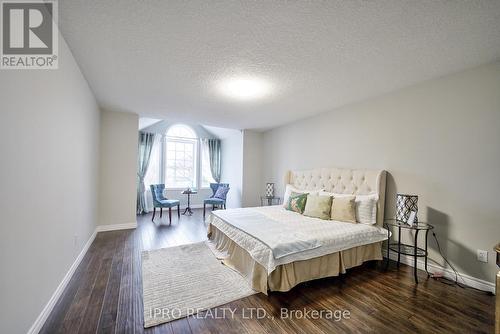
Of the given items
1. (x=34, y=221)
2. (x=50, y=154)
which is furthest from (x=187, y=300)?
(x=50, y=154)

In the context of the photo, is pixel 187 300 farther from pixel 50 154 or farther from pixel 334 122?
pixel 334 122

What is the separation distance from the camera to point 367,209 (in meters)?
2.81

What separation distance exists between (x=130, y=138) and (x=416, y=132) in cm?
515

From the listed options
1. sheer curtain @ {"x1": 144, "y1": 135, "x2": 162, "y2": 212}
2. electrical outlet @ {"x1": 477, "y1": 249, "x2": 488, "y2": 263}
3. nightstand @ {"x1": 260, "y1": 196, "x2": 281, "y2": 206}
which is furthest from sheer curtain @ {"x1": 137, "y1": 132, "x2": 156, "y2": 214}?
electrical outlet @ {"x1": 477, "y1": 249, "x2": 488, "y2": 263}

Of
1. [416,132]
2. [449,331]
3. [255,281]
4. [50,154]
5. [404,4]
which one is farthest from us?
[416,132]

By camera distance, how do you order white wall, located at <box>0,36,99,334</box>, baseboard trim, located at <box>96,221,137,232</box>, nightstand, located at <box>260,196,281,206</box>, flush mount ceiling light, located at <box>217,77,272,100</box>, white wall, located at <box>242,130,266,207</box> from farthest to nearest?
white wall, located at <box>242,130,266,207</box> < nightstand, located at <box>260,196,281,206</box> < baseboard trim, located at <box>96,221,137,232</box> < flush mount ceiling light, located at <box>217,77,272,100</box> < white wall, located at <box>0,36,99,334</box>

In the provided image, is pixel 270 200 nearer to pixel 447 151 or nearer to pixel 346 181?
pixel 346 181

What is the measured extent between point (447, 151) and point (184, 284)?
11.4 feet

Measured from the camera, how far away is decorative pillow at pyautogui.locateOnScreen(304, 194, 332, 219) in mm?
2998

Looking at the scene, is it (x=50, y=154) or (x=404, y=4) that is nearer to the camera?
(x=404, y=4)

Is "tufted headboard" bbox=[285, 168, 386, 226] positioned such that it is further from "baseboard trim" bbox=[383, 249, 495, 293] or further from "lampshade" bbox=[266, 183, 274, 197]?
"lampshade" bbox=[266, 183, 274, 197]

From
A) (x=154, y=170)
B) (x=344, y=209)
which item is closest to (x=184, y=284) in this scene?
(x=344, y=209)

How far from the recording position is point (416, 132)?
266 cm

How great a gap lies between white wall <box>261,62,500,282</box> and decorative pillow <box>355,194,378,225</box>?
1.09 feet
